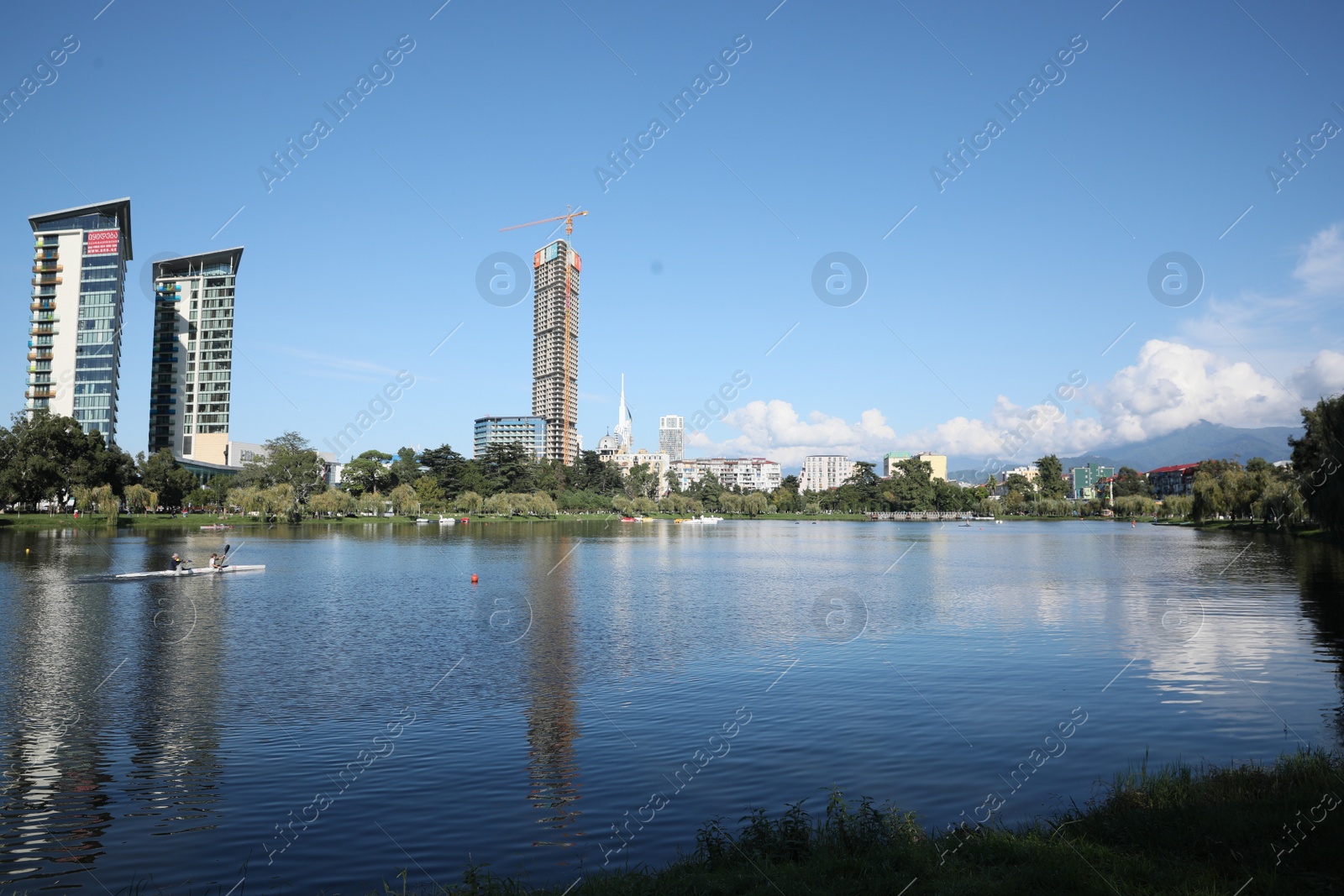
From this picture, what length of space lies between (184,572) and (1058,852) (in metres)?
56.6

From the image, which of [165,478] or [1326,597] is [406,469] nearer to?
[165,478]

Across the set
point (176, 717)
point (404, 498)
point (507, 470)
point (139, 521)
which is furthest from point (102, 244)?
point (176, 717)

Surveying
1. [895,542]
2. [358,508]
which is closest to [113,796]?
[895,542]

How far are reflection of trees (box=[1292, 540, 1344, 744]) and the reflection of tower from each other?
16523mm

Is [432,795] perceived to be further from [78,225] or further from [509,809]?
[78,225]

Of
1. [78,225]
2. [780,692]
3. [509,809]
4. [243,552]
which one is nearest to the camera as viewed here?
[509,809]

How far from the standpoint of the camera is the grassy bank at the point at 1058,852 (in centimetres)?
957

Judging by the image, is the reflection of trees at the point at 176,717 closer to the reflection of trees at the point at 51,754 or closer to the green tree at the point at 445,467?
the reflection of trees at the point at 51,754

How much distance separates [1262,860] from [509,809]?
10.9 m

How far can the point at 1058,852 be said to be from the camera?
10.5m

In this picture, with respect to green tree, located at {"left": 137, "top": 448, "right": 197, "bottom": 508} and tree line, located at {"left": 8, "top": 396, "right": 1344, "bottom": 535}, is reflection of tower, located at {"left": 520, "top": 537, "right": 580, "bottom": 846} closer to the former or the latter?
tree line, located at {"left": 8, "top": 396, "right": 1344, "bottom": 535}

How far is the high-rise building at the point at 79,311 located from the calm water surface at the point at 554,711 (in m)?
143

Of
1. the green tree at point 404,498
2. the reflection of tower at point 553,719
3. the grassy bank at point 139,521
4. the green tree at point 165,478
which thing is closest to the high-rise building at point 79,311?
the green tree at point 165,478

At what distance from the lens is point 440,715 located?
21219 mm
